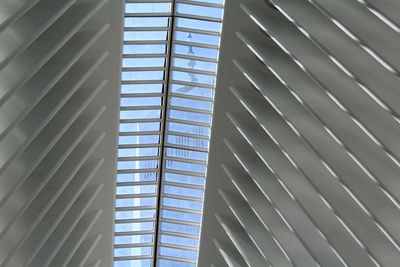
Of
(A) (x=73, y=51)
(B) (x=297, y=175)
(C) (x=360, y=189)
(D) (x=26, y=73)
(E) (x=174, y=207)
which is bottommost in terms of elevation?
(C) (x=360, y=189)

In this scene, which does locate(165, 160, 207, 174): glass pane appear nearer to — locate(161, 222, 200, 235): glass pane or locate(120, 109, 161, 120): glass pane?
locate(120, 109, 161, 120): glass pane

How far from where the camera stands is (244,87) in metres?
17.3

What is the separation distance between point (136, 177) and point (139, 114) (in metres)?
2.53

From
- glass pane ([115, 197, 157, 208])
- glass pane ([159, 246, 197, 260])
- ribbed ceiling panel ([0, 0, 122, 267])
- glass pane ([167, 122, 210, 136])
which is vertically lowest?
ribbed ceiling panel ([0, 0, 122, 267])

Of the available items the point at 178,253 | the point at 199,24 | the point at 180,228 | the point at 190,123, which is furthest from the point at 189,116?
the point at 178,253

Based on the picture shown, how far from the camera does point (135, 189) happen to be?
23.7 m

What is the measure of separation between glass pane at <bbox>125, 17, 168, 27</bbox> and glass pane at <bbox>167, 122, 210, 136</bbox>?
3.47 metres

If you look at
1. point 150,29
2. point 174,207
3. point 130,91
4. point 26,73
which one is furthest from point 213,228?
point 26,73

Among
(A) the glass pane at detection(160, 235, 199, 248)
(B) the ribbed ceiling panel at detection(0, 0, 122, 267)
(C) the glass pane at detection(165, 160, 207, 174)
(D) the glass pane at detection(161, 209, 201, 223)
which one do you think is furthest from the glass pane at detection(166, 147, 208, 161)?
(A) the glass pane at detection(160, 235, 199, 248)

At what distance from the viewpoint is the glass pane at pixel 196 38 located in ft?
65.1

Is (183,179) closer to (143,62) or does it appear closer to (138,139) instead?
(138,139)

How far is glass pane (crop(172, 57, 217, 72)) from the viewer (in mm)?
20438

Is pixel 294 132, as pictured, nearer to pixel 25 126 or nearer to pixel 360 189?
pixel 360 189

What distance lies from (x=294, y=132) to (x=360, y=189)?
281 centimetres
